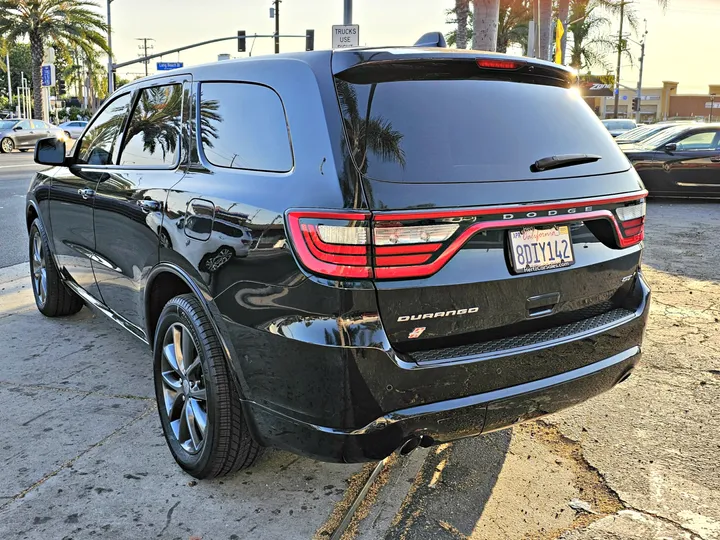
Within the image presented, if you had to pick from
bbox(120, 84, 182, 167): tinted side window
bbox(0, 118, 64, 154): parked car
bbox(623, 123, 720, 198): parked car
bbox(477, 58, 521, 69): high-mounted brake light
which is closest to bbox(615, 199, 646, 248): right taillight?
bbox(477, 58, 521, 69): high-mounted brake light

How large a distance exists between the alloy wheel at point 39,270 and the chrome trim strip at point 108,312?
556mm

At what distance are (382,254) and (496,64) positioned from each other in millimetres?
1092

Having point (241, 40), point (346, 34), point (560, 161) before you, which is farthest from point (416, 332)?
point (241, 40)

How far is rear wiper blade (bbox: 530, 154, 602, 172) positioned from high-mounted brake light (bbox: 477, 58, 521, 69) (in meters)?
0.44

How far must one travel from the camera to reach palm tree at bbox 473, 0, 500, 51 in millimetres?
11906

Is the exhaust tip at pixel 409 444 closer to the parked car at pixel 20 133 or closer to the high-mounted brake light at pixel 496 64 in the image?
the high-mounted brake light at pixel 496 64

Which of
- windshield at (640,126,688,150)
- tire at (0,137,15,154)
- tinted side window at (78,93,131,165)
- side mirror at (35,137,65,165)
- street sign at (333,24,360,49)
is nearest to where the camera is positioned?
tinted side window at (78,93,131,165)

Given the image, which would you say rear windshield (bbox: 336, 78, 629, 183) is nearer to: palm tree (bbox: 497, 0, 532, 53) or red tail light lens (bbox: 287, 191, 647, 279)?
red tail light lens (bbox: 287, 191, 647, 279)

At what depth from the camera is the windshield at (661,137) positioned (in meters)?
13.2

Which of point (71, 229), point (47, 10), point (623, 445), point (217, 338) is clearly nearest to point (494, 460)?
point (623, 445)

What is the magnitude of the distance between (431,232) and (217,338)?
3.41ft

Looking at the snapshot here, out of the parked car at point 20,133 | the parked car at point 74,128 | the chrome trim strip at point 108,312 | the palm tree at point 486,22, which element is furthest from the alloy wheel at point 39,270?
the parked car at point 74,128

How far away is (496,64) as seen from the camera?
283 centimetres

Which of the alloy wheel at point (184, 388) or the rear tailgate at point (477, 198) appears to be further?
the alloy wheel at point (184, 388)
